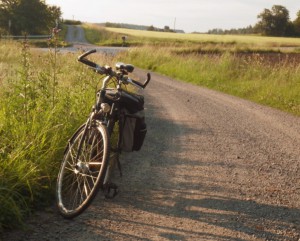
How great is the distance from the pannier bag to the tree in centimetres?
8729

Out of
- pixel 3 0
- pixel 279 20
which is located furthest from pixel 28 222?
pixel 279 20

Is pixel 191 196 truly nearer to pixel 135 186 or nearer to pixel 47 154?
pixel 135 186

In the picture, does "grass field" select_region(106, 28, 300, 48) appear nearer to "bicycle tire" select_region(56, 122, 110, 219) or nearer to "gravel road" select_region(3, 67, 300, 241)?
"gravel road" select_region(3, 67, 300, 241)

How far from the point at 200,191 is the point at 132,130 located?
1.25 m

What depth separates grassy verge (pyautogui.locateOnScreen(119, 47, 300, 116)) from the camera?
40.8 ft

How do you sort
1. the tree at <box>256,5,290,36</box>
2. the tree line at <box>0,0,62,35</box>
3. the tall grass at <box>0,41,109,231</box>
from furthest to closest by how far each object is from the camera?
the tree at <box>256,5,290,36</box>
the tree line at <box>0,0,62,35</box>
the tall grass at <box>0,41,109,231</box>

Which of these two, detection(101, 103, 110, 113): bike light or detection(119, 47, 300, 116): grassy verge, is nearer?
detection(101, 103, 110, 113): bike light

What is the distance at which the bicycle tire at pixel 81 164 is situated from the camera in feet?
12.6

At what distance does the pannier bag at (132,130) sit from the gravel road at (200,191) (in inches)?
25.2

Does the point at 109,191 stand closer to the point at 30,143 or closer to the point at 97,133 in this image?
the point at 97,133

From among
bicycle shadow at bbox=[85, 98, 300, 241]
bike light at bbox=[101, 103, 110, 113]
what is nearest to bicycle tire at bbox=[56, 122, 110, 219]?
bike light at bbox=[101, 103, 110, 113]

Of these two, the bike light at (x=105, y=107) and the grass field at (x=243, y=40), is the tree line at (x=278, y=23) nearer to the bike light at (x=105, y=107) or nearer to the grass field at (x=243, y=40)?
the grass field at (x=243, y=40)

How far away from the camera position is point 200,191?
4.81m

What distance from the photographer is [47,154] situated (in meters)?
4.41
